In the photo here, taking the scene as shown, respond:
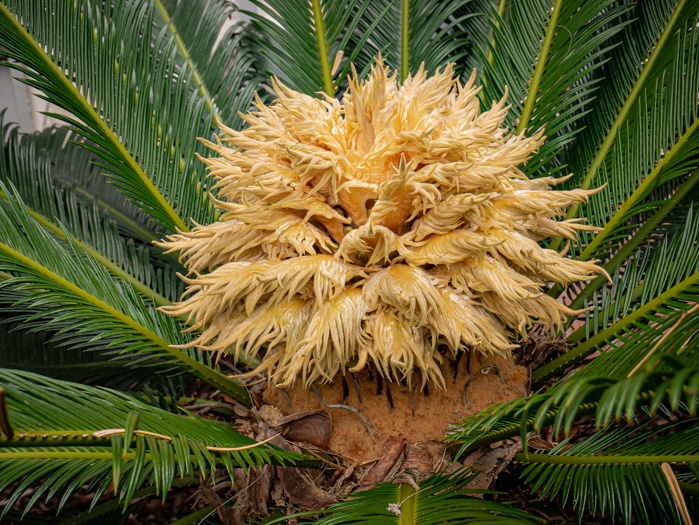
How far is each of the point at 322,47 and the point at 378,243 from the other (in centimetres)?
74

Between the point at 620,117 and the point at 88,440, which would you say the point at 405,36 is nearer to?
the point at 620,117

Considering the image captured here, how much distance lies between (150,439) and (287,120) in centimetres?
54

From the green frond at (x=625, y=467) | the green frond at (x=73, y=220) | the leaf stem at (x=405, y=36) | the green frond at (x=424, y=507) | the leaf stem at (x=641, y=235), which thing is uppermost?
the leaf stem at (x=405, y=36)

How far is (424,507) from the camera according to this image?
713mm

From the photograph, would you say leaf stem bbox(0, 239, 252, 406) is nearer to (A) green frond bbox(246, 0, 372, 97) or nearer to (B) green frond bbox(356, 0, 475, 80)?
(A) green frond bbox(246, 0, 372, 97)

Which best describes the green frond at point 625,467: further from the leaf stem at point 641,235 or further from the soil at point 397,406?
the leaf stem at point 641,235

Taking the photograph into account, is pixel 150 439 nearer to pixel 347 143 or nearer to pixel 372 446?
pixel 372 446

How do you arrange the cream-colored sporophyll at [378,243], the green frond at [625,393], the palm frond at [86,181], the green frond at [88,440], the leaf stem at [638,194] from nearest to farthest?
the green frond at [625,393]
the green frond at [88,440]
the cream-colored sporophyll at [378,243]
the leaf stem at [638,194]
the palm frond at [86,181]

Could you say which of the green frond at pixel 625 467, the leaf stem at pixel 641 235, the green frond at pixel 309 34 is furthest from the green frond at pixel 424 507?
the green frond at pixel 309 34

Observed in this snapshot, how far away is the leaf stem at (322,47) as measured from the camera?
135 centimetres

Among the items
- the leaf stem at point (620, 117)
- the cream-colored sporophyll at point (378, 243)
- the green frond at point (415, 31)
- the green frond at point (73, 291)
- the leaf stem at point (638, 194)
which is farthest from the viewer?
the green frond at point (415, 31)

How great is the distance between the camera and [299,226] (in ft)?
2.93

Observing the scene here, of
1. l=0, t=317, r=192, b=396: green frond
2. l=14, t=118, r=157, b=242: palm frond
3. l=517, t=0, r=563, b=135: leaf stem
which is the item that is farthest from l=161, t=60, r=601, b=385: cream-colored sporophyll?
l=14, t=118, r=157, b=242: palm frond

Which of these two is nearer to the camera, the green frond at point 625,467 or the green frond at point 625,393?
the green frond at point 625,393
